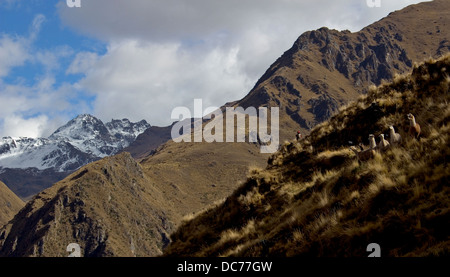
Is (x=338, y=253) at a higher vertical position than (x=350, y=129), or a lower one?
lower

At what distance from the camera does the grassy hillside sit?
33.2 ft

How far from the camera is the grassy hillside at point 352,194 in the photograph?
33.2ft

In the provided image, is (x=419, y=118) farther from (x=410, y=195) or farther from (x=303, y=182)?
(x=410, y=195)

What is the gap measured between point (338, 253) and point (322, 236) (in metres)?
0.87

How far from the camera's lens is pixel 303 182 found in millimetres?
18625

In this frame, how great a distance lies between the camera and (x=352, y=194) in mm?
12594

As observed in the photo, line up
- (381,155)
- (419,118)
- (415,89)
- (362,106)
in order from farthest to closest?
(362,106) → (415,89) → (419,118) → (381,155)

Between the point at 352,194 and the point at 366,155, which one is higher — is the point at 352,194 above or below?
below

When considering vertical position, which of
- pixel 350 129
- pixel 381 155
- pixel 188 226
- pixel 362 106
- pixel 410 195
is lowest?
pixel 188 226

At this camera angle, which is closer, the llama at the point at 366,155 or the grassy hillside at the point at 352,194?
the grassy hillside at the point at 352,194

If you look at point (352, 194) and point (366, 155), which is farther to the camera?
point (366, 155)

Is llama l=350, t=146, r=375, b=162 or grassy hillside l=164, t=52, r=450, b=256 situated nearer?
grassy hillside l=164, t=52, r=450, b=256
